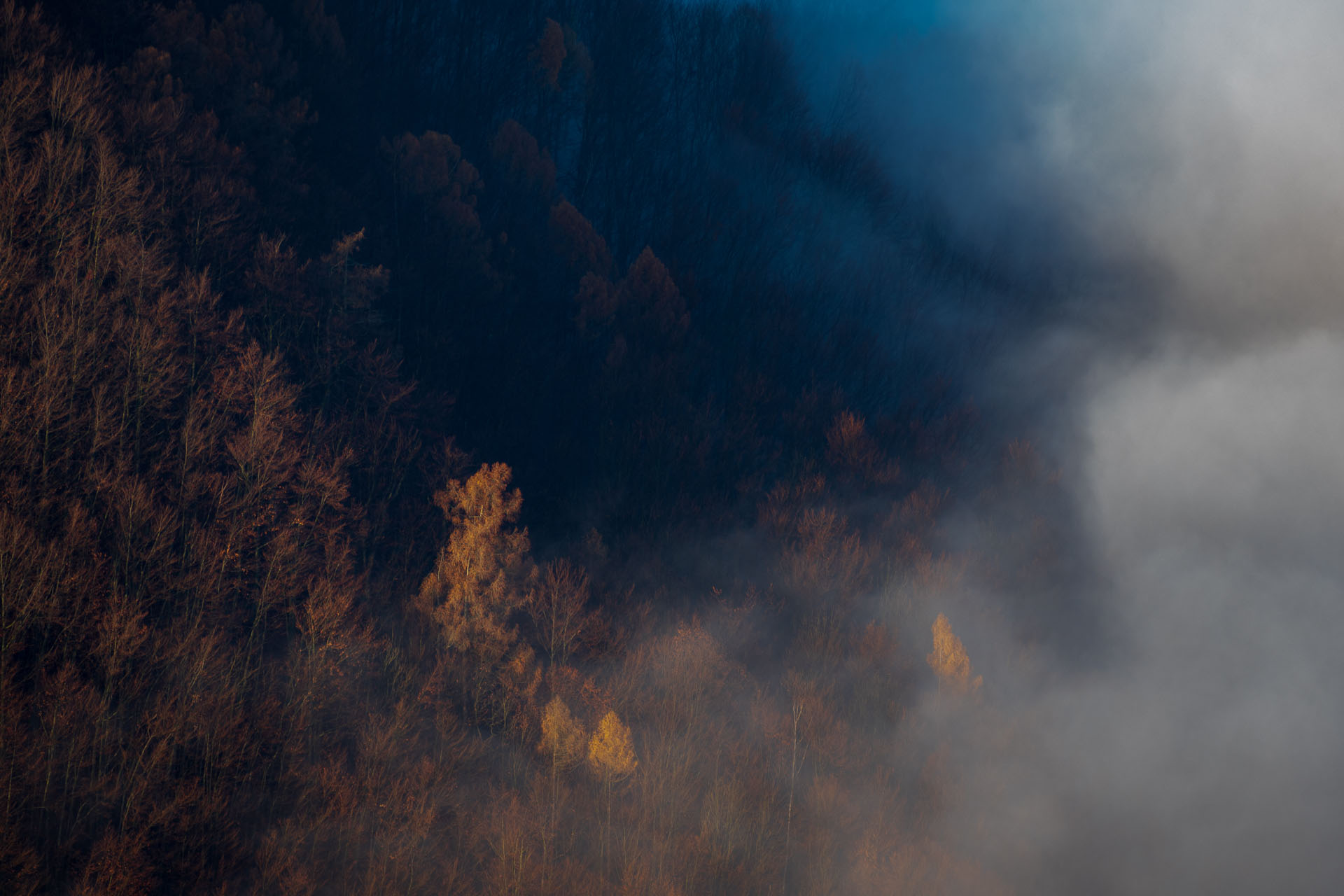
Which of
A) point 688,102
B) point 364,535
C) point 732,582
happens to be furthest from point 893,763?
Result: point 688,102

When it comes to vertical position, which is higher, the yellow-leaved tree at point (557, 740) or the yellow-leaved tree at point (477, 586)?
the yellow-leaved tree at point (477, 586)

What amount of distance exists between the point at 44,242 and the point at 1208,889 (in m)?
115

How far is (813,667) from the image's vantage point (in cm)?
5638

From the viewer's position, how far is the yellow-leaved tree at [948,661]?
2215 inches

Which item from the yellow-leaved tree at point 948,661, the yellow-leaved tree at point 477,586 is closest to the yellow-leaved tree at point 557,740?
the yellow-leaved tree at point 477,586

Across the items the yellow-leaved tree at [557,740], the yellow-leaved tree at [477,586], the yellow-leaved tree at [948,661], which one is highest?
the yellow-leaved tree at [477,586]

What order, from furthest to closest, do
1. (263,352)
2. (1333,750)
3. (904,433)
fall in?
(1333,750) → (904,433) → (263,352)

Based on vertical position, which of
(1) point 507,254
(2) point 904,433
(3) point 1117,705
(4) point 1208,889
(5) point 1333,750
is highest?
(1) point 507,254

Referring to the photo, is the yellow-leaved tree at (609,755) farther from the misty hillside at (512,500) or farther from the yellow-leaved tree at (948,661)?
the yellow-leaved tree at (948,661)

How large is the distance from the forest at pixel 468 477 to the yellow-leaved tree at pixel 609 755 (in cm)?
39

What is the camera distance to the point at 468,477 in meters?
42.0

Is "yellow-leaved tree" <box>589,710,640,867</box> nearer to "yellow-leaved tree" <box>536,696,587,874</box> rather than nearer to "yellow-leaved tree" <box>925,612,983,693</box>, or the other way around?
"yellow-leaved tree" <box>536,696,587,874</box>

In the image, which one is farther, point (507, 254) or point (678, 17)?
point (678, 17)

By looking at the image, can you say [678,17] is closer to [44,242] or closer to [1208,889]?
[44,242]
